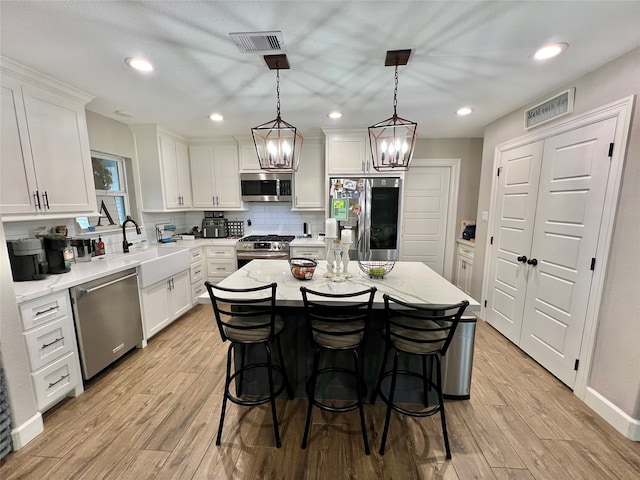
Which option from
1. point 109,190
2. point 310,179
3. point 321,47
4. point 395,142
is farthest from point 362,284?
point 109,190

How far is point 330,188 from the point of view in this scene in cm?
378

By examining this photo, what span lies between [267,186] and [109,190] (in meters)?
1.97

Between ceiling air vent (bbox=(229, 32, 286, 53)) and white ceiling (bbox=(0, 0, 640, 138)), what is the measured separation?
4 cm

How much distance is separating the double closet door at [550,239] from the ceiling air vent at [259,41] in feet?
7.60

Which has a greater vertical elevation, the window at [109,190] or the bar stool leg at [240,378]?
the window at [109,190]

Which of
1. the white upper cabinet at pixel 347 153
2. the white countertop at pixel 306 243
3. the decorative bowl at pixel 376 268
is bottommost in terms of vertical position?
the white countertop at pixel 306 243

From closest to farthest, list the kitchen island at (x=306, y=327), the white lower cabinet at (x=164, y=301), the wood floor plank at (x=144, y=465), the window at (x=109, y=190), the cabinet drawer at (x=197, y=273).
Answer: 1. the wood floor plank at (x=144, y=465)
2. the kitchen island at (x=306, y=327)
3. the white lower cabinet at (x=164, y=301)
4. the window at (x=109, y=190)
5. the cabinet drawer at (x=197, y=273)

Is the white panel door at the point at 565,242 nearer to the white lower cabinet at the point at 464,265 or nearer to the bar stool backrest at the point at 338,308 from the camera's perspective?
the white lower cabinet at the point at 464,265

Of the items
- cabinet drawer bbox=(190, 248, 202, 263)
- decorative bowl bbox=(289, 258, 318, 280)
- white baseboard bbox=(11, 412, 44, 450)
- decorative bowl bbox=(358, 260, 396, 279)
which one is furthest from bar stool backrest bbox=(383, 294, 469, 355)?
cabinet drawer bbox=(190, 248, 202, 263)

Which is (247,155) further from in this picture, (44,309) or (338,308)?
(338,308)

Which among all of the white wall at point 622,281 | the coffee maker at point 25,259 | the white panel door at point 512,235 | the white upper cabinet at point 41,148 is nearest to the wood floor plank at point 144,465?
the coffee maker at point 25,259

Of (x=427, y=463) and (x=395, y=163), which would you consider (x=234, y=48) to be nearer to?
(x=395, y=163)

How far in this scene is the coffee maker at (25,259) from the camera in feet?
6.24

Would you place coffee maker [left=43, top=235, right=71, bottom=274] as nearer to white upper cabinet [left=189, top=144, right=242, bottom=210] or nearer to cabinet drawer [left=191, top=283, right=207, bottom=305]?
cabinet drawer [left=191, top=283, right=207, bottom=305]
